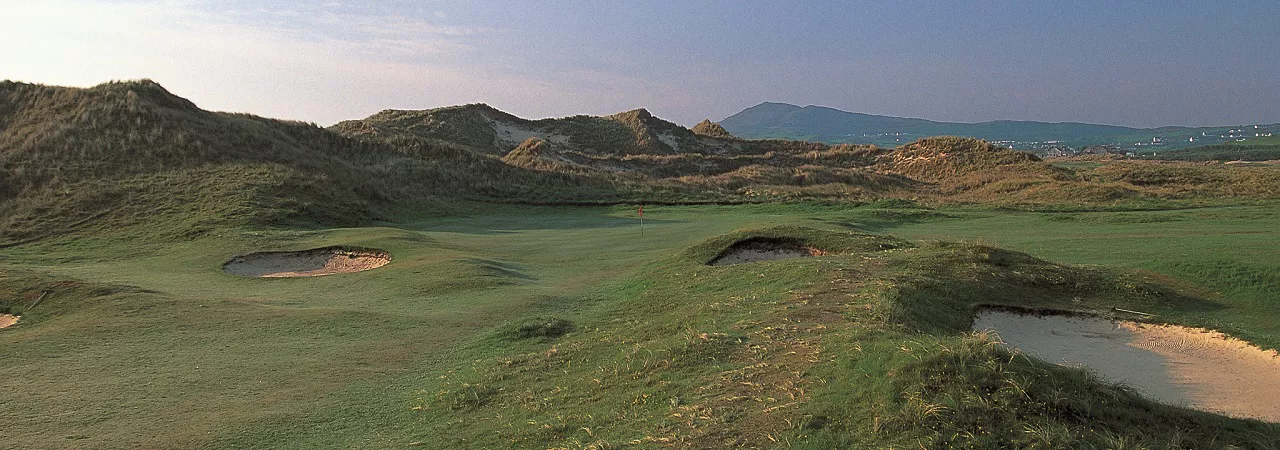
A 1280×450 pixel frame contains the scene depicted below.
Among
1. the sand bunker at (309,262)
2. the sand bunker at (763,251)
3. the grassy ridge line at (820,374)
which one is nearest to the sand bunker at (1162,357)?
the grassy ridge line at (820,374)

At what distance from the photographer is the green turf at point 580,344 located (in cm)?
614

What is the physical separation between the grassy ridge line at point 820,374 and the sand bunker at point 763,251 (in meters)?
3.17

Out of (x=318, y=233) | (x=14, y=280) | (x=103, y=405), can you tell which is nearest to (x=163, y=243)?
Result: (x=318, y=233)

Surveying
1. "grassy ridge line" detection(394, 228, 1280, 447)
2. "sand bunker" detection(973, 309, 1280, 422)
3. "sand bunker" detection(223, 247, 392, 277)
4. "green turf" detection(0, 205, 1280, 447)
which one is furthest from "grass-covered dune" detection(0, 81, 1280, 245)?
"sand bunker" detection(973, 309, 1280, 422)

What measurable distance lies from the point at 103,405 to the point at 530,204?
113ft

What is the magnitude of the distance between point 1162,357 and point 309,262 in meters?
21.0

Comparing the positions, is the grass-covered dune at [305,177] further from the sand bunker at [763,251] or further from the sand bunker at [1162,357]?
the sand bunker at [1162,357]

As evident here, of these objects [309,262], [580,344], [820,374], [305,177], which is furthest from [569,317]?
[305,177]

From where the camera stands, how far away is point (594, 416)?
24.2 feet

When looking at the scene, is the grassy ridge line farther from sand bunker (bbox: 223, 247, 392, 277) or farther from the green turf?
sand bunker (bbox: 223, 247, 392, 277)

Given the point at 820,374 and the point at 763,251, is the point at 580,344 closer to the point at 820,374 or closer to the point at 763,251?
the point at 820,374

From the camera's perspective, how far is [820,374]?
664 centimetres

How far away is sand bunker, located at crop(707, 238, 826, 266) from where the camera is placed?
1792cm

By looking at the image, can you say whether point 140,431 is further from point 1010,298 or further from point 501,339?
point 1010,298
